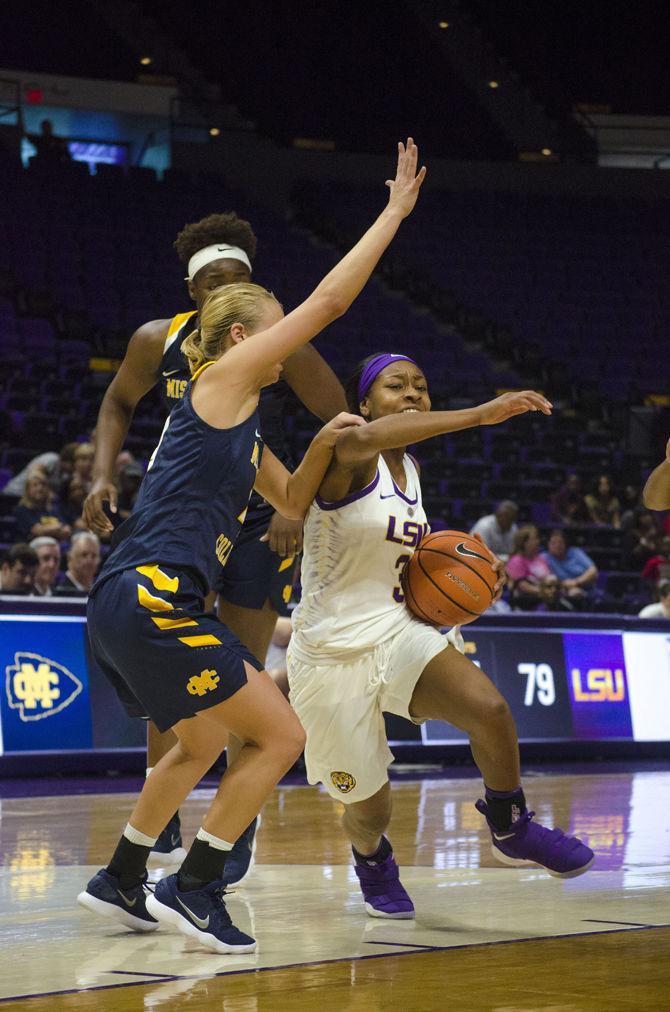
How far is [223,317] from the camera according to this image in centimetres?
388

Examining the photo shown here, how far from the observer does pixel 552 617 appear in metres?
9.82

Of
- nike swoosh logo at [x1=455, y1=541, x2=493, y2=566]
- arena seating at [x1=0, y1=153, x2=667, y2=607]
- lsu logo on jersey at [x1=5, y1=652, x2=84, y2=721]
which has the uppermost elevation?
arena seating at [x1=0, y1=153, x2=667, y2=607]

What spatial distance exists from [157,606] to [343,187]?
1990 cm

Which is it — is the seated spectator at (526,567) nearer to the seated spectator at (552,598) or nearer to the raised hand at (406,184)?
the seated spectator at (552,598)

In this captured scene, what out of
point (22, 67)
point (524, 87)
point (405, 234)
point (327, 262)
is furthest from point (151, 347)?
point (524, 87)

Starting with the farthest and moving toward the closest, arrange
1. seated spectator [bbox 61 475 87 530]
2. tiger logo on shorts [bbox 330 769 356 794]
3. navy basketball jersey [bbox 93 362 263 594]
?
seated spectator [bbox 61 475 87 530], tiger logo on shorts [bbox 330 769 356 794], navy basketball jersey [bbox 93 362 263 594]

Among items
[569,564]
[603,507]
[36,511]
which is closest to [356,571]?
[36,511]

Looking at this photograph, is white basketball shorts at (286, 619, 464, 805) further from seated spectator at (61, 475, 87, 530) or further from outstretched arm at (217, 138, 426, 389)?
seated spectator at (61, 475, 87, 530)

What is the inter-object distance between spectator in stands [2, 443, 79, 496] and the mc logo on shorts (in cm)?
778

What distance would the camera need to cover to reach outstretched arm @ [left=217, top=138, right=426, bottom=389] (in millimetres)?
3625

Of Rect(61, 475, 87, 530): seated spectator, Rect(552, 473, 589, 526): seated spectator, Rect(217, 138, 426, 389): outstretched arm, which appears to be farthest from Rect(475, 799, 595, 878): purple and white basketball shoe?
Rect(552, 473, 589, 526): seated spectator

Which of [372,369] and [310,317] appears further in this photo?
[372,369]

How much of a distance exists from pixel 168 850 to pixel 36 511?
6.27 metres

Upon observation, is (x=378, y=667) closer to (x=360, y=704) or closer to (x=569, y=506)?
(x=360, y=704)
